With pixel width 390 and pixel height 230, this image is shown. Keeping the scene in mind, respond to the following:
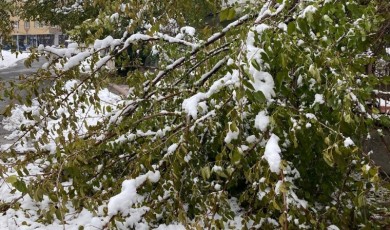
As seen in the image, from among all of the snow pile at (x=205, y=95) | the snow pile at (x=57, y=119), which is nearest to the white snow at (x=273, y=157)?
the snow pile at (x=205, y=95)

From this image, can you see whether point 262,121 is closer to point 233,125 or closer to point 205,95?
point 233,125

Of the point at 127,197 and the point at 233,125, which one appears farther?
the point at 127,197

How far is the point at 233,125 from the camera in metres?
2.28

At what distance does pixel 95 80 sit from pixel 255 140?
1.66 meters

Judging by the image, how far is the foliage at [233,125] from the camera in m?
2.44

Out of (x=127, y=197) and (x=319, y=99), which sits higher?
(x=319, y=99)

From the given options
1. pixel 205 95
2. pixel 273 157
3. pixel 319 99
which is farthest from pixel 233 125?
pixel 319 99

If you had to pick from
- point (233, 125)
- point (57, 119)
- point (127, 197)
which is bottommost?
point (57, 119)

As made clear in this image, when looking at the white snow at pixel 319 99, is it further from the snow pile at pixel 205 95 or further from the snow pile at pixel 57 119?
the snow pile at pixel 57 119

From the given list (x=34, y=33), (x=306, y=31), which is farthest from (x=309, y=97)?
(x=34, y=33)

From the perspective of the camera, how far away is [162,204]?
3590mm

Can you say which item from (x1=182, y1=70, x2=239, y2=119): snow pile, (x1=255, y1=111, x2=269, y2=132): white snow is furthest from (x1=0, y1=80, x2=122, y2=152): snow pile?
(x1=255, y1=111, x2=269, y2=132): white snow

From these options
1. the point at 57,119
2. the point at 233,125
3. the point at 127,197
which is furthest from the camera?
the point at 57,119

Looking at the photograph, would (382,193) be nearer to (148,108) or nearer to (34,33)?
(148,108)
